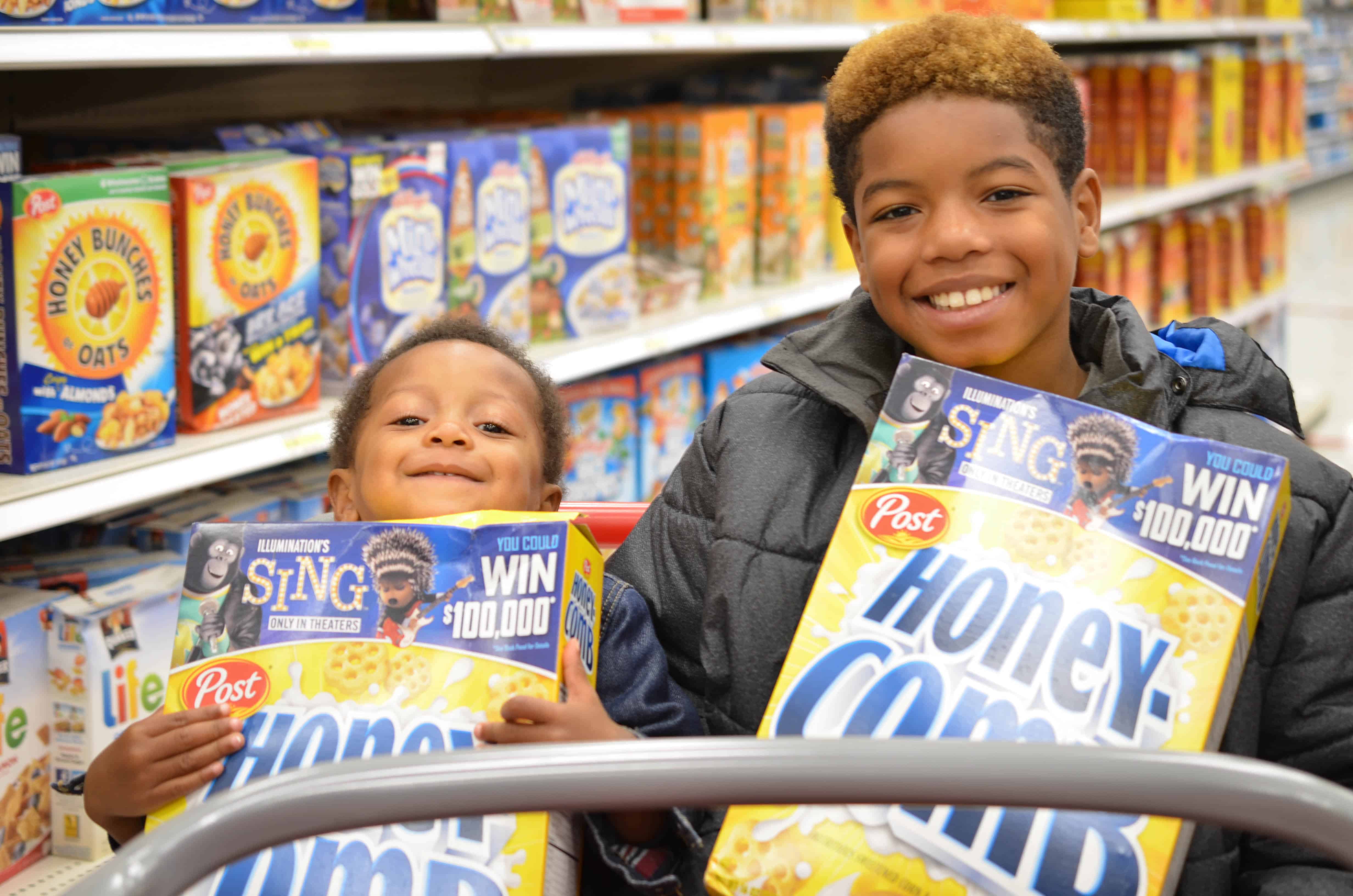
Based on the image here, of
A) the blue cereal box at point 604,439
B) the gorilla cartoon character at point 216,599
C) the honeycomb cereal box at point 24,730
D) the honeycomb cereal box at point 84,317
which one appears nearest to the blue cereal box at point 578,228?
the blue cereal box at point 604,439

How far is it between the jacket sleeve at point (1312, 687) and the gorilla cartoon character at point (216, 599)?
0.75 meters

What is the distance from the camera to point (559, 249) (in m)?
2.28

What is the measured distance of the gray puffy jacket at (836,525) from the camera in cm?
98

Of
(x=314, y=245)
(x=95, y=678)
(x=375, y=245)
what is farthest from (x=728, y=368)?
(x=95, y=678)

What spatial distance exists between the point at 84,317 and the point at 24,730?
1.67 ft

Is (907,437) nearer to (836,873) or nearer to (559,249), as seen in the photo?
(836,873)

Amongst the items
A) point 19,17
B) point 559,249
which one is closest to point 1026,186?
point 19,17

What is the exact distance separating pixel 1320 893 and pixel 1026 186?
1.92ft

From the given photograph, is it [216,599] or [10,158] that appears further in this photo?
[10,158]

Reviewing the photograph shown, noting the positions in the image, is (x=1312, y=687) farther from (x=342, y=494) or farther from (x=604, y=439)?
(x=604, y=439)

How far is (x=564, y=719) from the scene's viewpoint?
0.95 m

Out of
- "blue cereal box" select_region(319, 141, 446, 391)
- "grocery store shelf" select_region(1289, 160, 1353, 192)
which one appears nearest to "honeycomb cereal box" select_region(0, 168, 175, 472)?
"blue cereal box" select_region(319, 141, 446, 391)

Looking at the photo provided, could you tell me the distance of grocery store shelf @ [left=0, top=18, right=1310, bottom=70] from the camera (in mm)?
1453

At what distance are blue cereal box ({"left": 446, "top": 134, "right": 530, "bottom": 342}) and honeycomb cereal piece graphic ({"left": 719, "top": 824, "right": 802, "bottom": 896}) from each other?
4.19 ft
